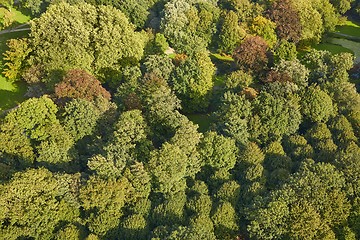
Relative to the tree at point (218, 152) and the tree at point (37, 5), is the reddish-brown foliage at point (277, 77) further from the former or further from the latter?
the tree at point (37, 5)

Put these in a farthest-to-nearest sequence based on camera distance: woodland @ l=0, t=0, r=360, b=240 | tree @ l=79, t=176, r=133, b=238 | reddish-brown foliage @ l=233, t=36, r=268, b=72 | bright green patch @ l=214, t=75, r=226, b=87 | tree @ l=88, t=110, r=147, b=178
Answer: bright green patch @ l=214, t=75, r=226, b=87
reddish-brown foliage @ l=233, t=36, r=268, b=72
tree @ l=88, t=110, r=147, b=178
woodland @ l=0, t=0, r=360, b=240
tree @ l=79, t=176, r=133, b=238

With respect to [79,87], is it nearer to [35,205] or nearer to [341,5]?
[35,205]

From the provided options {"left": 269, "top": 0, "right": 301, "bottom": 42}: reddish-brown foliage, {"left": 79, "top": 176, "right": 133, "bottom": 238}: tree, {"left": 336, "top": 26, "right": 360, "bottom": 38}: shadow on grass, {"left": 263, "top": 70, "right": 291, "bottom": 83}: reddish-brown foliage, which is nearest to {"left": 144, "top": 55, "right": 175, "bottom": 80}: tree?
{"left": 263, "top": 70, "right": 291, "bottom": 83}: reddish-brown foliage

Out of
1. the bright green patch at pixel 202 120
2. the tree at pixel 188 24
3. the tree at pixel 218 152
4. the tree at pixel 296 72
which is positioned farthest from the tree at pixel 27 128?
the tree at pixel 296 72

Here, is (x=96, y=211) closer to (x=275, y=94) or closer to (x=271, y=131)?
(x=271, y=131)

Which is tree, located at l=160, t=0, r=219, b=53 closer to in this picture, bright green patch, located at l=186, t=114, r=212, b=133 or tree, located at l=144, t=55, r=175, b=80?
tree, located at l=144, t=55, r=175, b=80

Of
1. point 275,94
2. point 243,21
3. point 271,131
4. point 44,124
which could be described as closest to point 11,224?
point 44,124
